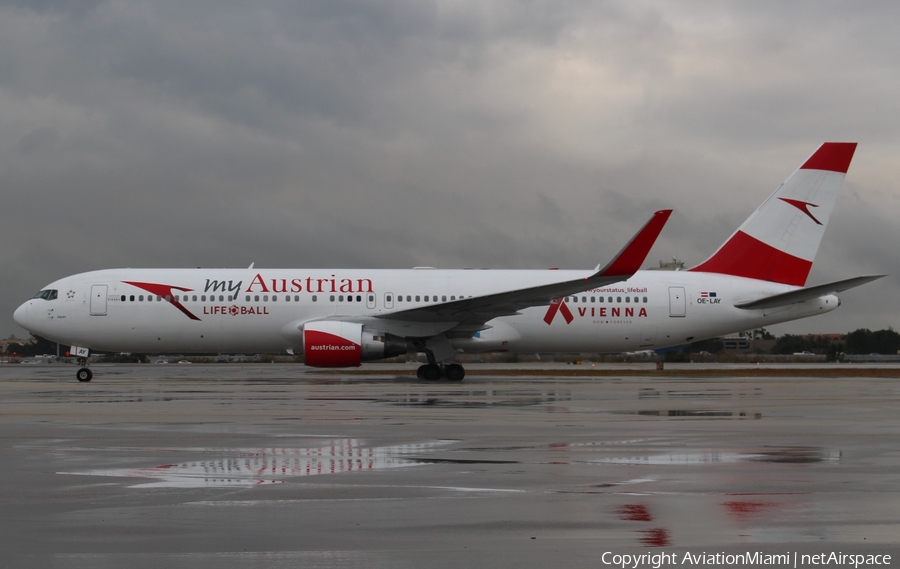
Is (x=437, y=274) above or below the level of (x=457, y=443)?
above

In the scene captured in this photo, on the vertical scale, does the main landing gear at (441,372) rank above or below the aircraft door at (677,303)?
below

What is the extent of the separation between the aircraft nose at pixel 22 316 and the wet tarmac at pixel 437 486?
12568 mm

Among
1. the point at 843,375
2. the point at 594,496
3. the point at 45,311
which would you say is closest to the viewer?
the point at 594,496

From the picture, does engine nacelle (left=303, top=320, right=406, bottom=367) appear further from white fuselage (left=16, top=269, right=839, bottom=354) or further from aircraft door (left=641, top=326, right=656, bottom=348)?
aircraft door (left=641, top=326, right=656, bottom=348)

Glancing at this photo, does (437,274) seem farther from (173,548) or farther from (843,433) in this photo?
(173,548)

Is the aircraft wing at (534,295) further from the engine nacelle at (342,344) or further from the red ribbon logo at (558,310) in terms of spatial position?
the red ribbon logo at (558,310)

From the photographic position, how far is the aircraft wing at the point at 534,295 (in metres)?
22.5

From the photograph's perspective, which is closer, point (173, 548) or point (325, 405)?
point (173, 548)

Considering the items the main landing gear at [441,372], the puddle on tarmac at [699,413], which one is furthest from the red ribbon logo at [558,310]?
the puddle on tarmac at [699,413]

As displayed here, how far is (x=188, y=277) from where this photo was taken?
25.9 meters

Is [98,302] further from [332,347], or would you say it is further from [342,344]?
[342,344]

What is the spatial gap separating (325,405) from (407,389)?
5243 millimetres

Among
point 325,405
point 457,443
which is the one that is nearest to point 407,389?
point 325,405

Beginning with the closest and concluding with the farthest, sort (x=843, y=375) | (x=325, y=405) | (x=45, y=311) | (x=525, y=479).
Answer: (x=525, y=479), (x=325, y=405), (x=45, y=311), (x=843, y=375)
